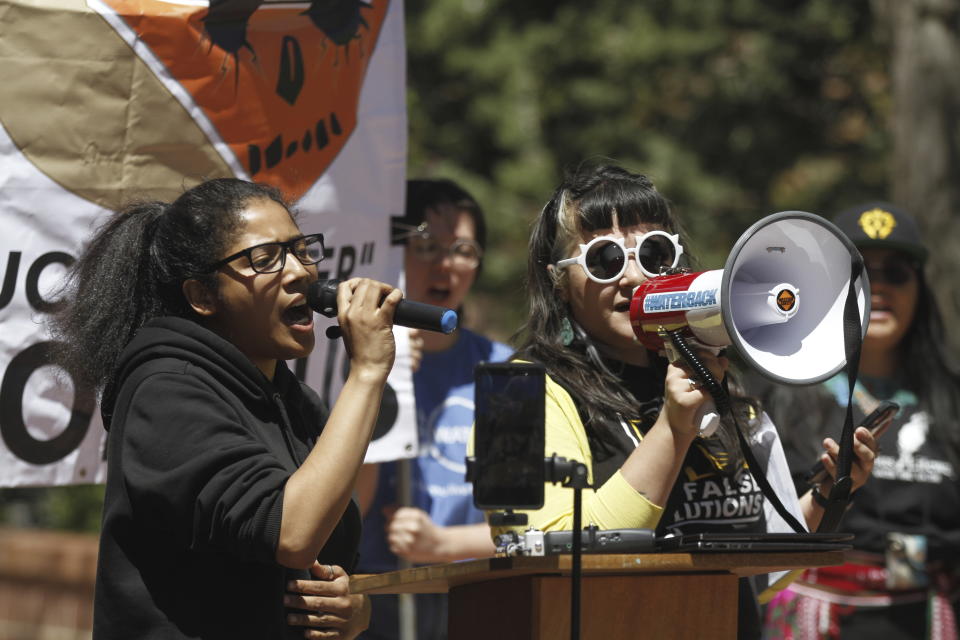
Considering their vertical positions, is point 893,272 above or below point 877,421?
above

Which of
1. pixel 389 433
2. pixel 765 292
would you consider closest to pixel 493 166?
pixel 389 433

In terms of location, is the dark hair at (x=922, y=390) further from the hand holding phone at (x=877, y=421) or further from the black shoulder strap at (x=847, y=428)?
the black shoulder strap at (x=847, y=428)

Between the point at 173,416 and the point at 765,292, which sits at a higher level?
the point at 765,292

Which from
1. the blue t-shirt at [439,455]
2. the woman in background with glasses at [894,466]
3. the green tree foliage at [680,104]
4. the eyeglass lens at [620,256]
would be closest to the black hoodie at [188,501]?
the eyeglass lens at [620,256]

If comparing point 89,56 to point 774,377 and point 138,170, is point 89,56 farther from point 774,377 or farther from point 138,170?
point 774,377

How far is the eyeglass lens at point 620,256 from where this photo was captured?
3057mm

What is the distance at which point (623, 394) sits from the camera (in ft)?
10.1

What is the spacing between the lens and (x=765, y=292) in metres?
2.81

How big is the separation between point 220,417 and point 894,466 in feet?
8.92

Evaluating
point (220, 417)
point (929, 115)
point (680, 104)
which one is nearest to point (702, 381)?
point (220, 417)

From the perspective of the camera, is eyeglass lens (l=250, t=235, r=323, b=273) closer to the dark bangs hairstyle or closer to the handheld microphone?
the handheld microphone

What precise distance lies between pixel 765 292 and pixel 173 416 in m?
1.26

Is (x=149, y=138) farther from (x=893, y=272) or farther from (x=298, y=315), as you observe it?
(x=893, y=272)

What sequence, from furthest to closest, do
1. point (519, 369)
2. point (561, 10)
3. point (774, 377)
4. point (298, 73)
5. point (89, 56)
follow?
point (561, 10) < point (298, 73) < point (89, 56) < point (774, 377) < point (519, 369)
